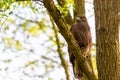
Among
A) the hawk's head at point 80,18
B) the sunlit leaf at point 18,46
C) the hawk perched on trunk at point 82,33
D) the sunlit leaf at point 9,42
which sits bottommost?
the sunlit leaf at point 18,46

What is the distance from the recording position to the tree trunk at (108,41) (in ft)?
14.2

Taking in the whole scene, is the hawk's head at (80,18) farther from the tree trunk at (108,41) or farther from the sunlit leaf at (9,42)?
→ the sunlit leaf at (9,42)

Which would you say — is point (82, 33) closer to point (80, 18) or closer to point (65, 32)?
point (80, 18)

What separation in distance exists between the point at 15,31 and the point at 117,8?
604cm

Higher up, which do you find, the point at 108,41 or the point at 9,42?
the point at 108,41

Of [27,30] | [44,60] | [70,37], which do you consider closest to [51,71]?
[44,60]

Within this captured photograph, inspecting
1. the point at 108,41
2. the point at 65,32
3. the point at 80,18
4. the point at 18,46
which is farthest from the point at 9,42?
the point at 65,32

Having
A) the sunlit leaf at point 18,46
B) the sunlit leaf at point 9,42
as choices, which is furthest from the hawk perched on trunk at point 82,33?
the sunlit leaf at point 18,46

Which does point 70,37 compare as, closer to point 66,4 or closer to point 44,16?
point 66,4

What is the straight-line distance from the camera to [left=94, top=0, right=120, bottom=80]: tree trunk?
433cm

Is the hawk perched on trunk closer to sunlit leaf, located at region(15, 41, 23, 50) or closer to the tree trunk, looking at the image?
the tree trunk

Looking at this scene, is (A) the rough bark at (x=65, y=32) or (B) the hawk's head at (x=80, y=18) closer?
(A) the rough bark at (x=65, y=32)

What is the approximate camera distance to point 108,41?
4348mm

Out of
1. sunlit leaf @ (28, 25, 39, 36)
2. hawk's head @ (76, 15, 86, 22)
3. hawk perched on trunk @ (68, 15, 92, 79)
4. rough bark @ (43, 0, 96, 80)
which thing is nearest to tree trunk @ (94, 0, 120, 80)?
rough bark @ (43, 0, 96, 80)
